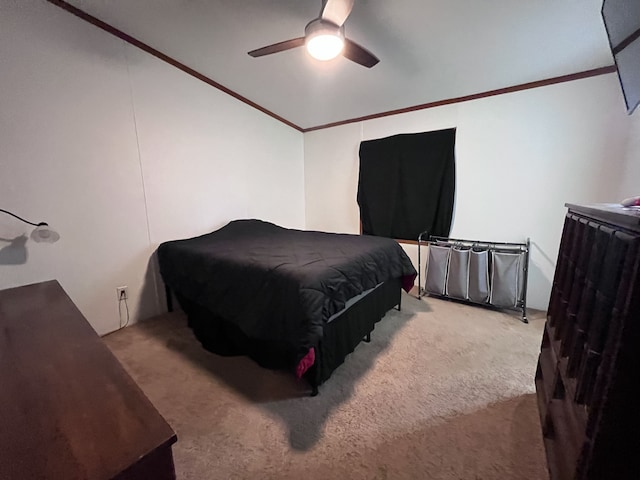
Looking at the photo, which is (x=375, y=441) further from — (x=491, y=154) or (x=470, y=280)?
(x=491, y=154)

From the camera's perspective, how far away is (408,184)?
11.1 feet

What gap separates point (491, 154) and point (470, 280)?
129 cm

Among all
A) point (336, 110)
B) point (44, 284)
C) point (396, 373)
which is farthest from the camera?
point (336, 110)

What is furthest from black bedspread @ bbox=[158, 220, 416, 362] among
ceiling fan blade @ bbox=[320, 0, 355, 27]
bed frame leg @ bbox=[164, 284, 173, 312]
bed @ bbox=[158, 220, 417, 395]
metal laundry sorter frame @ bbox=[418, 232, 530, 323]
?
ceiling fan blade @ bbox=[320, 0, 355, 27]

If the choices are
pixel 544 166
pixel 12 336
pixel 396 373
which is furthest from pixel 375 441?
pixel 544 166

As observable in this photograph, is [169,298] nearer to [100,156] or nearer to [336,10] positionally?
[100,156]

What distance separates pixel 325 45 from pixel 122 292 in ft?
8.60

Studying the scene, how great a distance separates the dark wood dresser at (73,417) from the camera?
0.57 meters

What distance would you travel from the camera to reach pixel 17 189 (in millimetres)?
1983

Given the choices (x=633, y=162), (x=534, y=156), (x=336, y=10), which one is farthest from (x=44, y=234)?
(x=633, y=162)

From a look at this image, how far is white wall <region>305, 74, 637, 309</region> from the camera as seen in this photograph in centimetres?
234

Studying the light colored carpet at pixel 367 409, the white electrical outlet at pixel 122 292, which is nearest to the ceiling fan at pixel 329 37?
the light colored carpet at pixel 367 409

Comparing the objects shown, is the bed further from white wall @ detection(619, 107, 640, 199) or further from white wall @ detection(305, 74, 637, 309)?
white wall @ detection(619, 107, 640, 199)

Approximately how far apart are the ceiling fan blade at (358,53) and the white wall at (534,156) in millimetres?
1431
